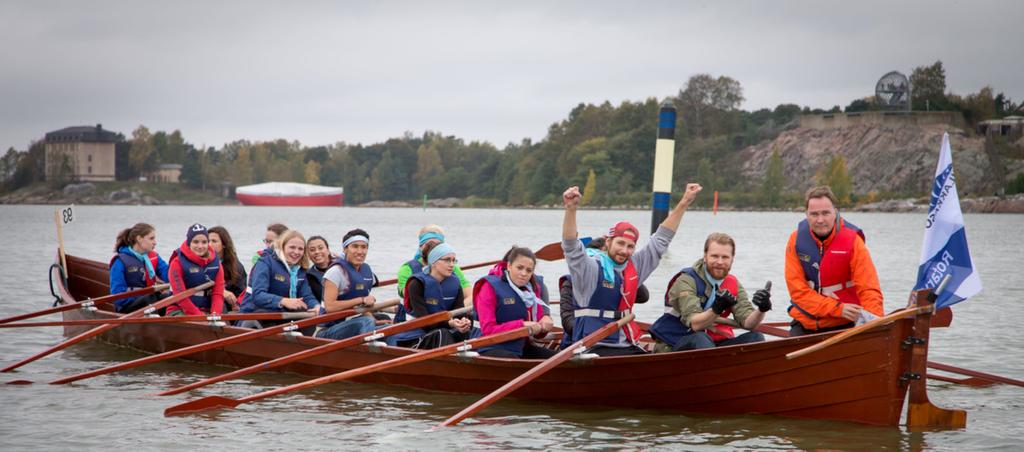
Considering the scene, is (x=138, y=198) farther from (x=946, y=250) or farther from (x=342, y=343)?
(x=946, y=250)

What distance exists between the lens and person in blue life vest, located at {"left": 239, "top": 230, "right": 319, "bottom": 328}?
10.6 metres

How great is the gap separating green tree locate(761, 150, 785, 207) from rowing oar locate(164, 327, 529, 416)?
82685mm

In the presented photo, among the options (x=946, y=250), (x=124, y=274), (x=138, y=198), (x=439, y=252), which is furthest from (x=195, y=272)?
(x=138, y=198)

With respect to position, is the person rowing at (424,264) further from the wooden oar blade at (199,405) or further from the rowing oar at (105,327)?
the rowing oar at (105,327)

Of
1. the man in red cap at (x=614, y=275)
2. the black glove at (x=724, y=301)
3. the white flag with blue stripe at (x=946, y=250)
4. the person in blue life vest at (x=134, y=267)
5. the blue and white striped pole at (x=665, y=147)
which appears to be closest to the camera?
the white flag with blue stripe at (x=946, y=250)

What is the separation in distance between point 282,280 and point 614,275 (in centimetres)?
429

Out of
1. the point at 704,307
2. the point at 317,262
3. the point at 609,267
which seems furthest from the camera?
the point at 317,262

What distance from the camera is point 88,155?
5354 inches

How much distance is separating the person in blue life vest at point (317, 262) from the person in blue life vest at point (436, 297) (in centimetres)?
147

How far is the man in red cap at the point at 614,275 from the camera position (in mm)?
7758

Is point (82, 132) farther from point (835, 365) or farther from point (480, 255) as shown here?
point (835, 365)

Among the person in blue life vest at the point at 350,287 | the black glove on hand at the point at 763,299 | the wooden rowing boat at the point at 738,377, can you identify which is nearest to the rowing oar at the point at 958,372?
the wooden rowing boat at the point at 738,377

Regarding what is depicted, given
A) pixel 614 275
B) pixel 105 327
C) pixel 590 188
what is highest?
pixel 590 188

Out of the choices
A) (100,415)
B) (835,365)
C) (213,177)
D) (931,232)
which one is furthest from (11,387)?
(213,177)
